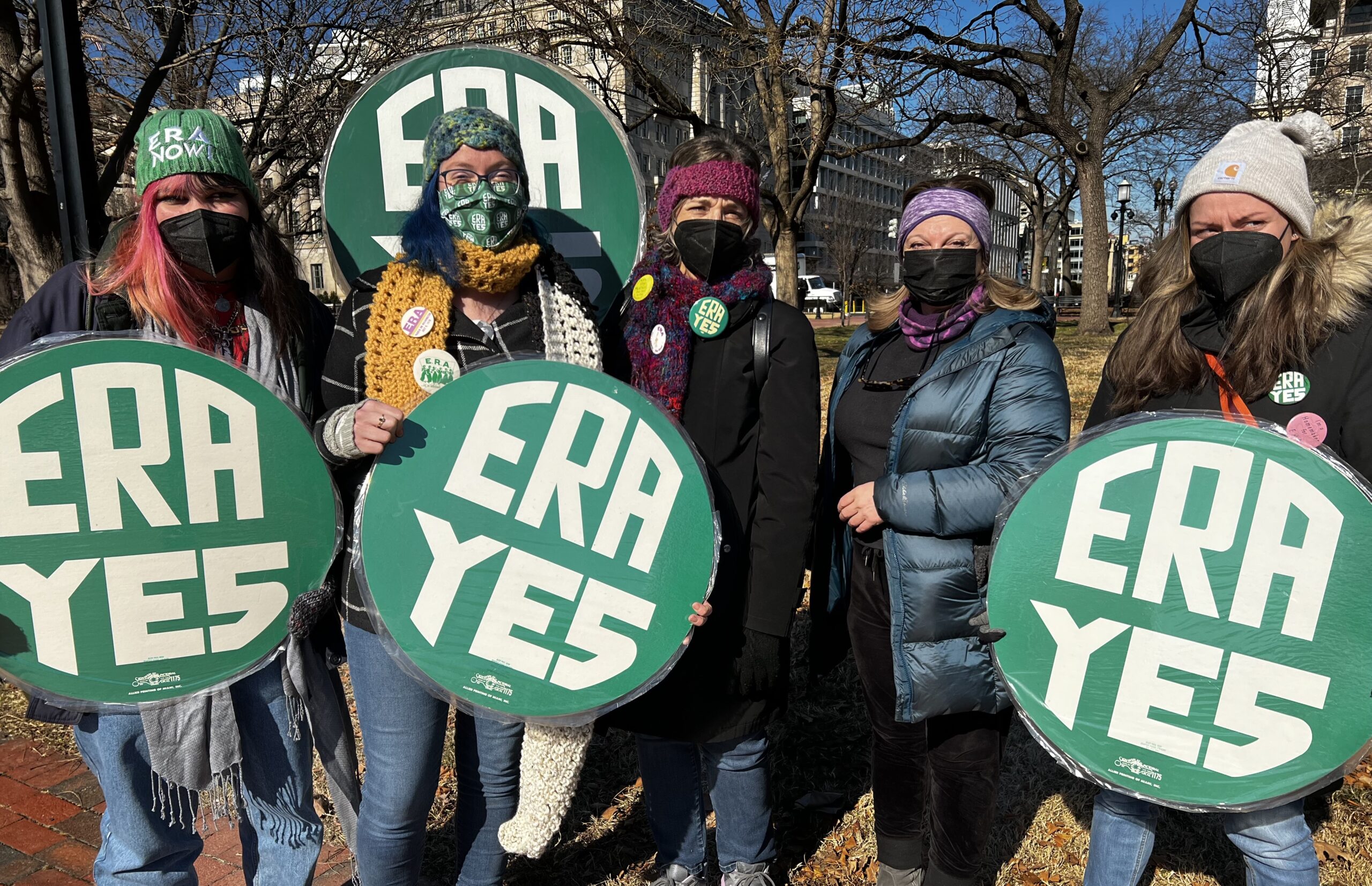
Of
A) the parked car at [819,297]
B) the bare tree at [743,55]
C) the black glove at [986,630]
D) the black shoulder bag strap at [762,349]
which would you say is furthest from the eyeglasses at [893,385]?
the parked car at [819,297]

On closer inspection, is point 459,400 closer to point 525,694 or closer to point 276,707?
point 525,694

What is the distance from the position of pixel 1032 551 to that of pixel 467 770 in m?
1.55

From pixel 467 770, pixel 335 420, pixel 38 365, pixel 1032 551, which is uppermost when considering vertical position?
pixel 38 365

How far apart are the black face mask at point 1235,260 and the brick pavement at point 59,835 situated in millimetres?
3053

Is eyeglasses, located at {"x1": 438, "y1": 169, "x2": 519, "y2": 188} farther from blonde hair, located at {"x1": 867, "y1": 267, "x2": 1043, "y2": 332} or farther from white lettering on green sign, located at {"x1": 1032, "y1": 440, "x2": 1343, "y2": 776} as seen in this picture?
white lettering on green sign, located at {"x1": 1032, "y1": 440, "x2": 1343, "y2": 776}

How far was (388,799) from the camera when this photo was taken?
2.09 metres

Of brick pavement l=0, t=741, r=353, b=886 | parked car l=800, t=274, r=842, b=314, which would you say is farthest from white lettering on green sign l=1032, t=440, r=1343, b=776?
parked car l=800, t=274, r=842, b=314

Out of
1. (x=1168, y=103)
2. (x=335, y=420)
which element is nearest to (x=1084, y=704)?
(x=335, y=420)

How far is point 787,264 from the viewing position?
1267 cm

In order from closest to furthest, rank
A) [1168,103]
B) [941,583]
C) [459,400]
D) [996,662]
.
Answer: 1. [459,400]
2. [996,662]
3. [941,583]
4. [1168,103]

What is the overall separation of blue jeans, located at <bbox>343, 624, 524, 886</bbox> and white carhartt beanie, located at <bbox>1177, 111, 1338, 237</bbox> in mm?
2179

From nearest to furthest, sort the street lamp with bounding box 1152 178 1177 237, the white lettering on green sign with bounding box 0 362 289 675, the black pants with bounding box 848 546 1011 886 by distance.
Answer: the white lettering on green sign with bounding box 0 362 289 675
the black pants with bounding box 848 546 1011 886
the street lamp with bounding box 1152 178 1177 237

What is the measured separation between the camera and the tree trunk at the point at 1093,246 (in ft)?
55.8

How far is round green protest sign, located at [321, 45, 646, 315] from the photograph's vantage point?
2670 mm
